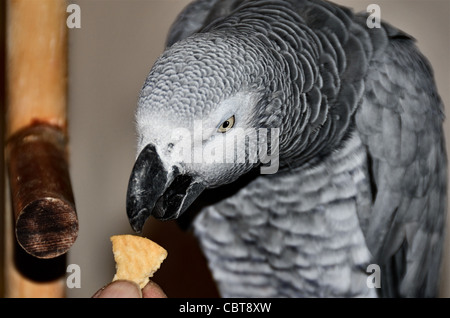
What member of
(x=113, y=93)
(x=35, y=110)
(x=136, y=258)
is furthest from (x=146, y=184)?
(x=113, y=93)

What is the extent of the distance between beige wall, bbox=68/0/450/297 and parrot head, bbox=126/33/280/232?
734 millimetres

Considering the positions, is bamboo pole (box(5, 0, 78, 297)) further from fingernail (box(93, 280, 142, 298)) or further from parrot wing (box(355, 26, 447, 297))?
parrot wing (box(355, 26, 447, 297))

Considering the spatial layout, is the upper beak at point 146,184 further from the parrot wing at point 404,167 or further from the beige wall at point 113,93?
the beige wall at point 113,93

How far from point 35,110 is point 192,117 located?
0.43 meters

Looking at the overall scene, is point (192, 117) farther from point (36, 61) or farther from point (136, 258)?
point (36, 61)

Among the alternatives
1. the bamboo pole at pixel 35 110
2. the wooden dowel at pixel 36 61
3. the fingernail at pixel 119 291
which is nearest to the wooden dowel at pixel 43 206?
the bamboo pole at pixel 35 110

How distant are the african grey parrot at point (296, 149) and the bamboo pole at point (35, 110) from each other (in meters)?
0.24

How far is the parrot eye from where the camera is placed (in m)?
0.98

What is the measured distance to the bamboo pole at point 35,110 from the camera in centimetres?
110

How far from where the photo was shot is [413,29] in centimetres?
176

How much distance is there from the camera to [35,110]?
1169mm

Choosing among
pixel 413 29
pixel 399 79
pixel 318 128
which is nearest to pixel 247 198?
pixel 318 128

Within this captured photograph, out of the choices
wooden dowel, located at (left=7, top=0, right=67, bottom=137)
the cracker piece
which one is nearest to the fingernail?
the cracker piece
